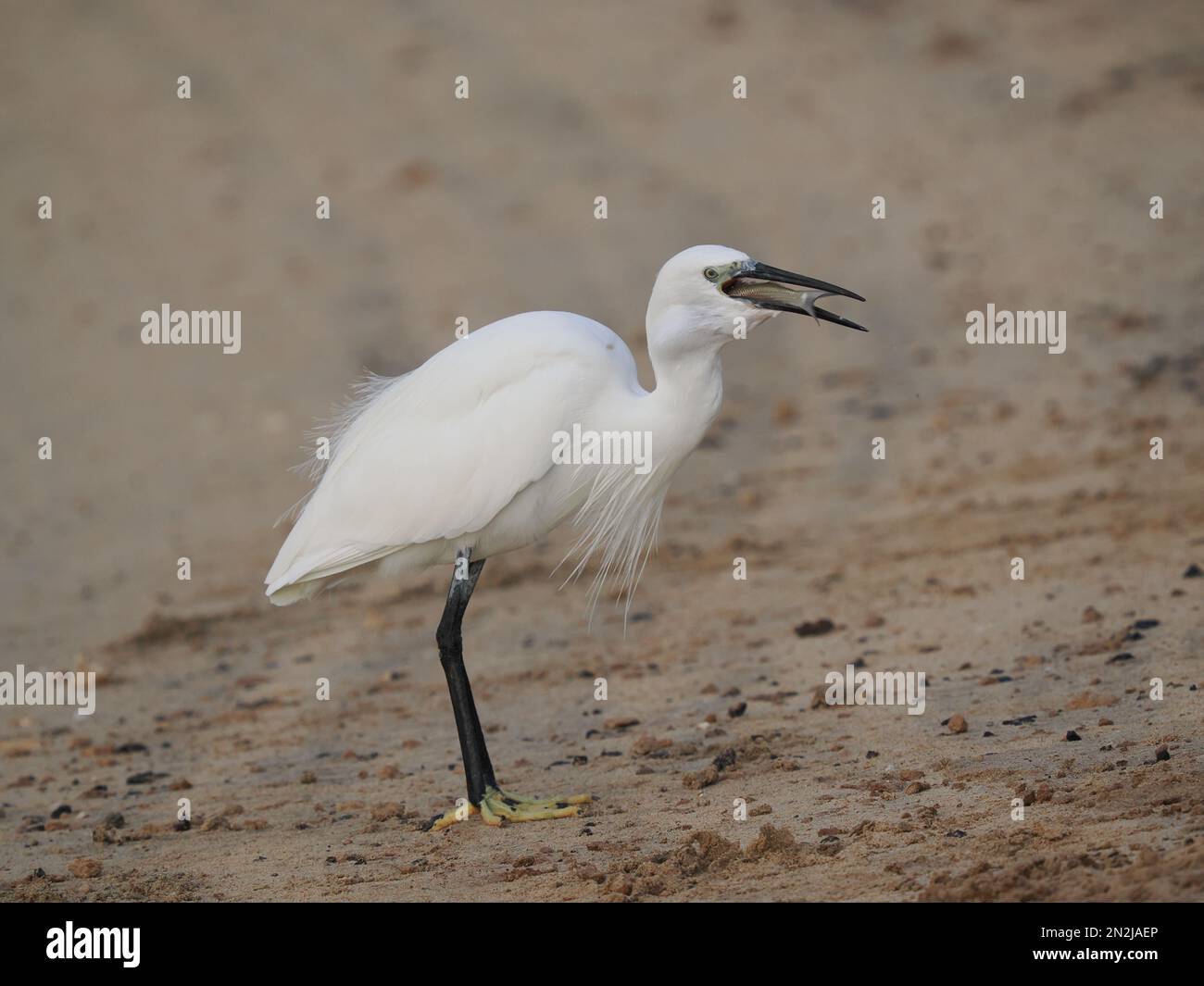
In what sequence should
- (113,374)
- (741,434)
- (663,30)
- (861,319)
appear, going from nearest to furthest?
1. (741,434)
2. (861,319)
3. (113,374)
4. (663,30)

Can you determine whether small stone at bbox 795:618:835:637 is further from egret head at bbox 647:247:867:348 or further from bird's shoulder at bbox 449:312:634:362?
egret head at bbox 647:247:867:348

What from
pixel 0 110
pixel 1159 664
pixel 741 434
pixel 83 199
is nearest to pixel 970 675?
pixel 1159 664

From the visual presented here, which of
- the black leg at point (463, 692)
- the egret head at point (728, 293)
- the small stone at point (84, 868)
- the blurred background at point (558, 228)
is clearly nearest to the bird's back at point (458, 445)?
the black leg at point (463, 692)

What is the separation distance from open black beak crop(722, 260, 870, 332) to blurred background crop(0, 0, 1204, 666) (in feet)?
14.8

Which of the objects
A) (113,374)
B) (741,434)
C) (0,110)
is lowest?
(741,434)

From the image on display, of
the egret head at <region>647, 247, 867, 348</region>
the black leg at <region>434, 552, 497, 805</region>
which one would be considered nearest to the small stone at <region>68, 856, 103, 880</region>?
the black leg at <region>434, 552, 497, 805</region>

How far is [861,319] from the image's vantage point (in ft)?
44.3

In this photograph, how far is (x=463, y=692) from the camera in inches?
246

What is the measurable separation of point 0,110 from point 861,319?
38.9 feet

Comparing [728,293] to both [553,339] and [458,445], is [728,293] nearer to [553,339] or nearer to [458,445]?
[553,339]

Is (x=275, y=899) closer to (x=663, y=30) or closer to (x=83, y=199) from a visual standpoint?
(x=83, y=199)

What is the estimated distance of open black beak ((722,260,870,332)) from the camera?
5824 millimetres

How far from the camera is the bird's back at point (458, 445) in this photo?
623 cm

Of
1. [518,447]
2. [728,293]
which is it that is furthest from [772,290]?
[518,447]
